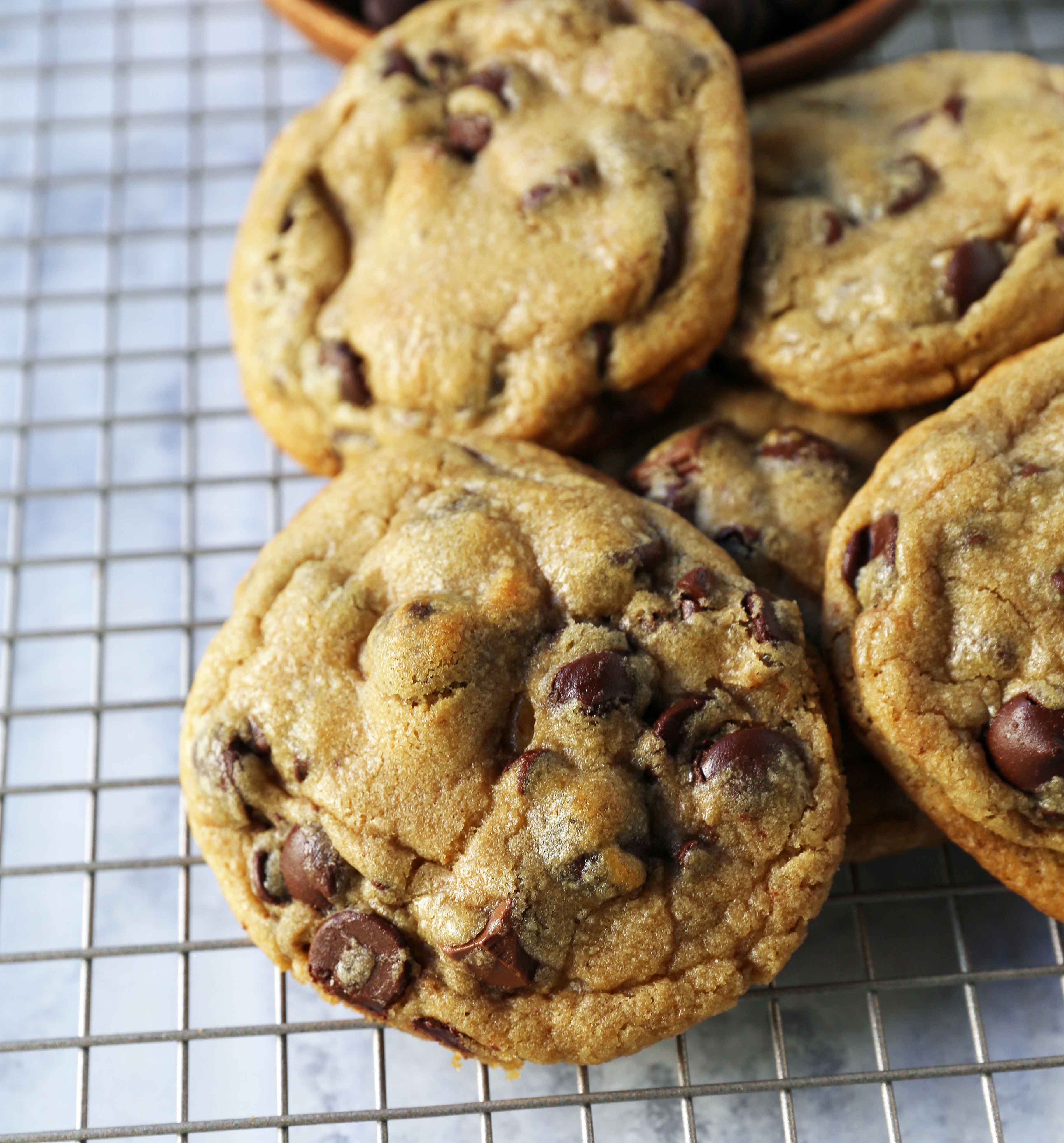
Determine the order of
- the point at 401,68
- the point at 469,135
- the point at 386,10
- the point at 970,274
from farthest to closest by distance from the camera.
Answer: the point at 386,10
the point at 401,68
the point at 469,135
the point at 970,274

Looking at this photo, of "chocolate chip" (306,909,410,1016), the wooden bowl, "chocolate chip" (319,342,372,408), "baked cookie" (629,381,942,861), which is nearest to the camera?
"chocolate chip" (306,909,410,1016)

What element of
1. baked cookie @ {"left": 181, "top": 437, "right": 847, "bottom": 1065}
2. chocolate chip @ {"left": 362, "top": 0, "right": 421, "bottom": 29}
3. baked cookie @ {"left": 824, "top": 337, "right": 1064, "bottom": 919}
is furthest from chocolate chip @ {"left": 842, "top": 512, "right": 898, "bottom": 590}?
chocolate chip @ {"left": 362, "top": 0, "right": 421, "bottom": 29}

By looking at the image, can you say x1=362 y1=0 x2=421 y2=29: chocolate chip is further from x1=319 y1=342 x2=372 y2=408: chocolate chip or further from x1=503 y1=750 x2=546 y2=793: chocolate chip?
x1=503 y1=750 x2=546 y2=793: chocolate chip

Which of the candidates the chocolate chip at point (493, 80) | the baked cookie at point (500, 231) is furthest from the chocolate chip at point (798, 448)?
the chocolate chip at point (493, 80)

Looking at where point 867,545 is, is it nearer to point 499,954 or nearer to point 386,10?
point 499,954

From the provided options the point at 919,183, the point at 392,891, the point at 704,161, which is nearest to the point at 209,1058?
the point at 392,891

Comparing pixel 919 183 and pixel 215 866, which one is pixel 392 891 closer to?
pixel 215 866

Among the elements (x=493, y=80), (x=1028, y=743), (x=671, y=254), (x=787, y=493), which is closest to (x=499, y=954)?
(x=1028, y=743)
